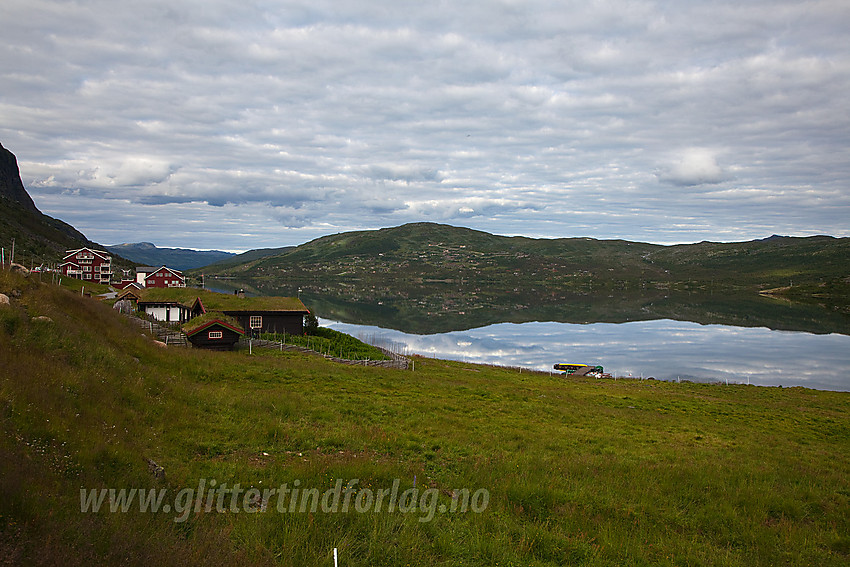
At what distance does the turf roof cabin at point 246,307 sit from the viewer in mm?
45875

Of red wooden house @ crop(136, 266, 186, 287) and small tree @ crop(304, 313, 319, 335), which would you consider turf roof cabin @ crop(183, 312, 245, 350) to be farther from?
red wooden house @ crop(136, 266, 186, 287)

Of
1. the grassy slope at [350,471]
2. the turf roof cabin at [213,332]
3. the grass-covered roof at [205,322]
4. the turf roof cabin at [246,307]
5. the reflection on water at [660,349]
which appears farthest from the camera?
the reflection on water at [660,349]

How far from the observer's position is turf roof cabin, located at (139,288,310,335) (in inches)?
1806

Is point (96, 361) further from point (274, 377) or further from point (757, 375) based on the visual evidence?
point (757, 375)

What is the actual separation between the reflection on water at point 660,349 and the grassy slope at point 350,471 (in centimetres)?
4147

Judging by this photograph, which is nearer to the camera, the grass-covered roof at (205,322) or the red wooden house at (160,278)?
the grass-covered roof at (205,322)

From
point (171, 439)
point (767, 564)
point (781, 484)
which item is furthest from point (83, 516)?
point (781, 484)

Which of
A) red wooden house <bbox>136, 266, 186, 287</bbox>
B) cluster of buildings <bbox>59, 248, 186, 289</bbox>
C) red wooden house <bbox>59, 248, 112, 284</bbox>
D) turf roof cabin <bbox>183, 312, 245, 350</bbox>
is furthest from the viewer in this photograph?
red wooden house <bbox>59, 248, 112, 284</bbox>

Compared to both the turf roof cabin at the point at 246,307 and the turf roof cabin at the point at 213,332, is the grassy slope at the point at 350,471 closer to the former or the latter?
the turf roof cabin at the point at 213,332

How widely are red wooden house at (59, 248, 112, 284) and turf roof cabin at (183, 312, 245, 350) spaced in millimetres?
69364

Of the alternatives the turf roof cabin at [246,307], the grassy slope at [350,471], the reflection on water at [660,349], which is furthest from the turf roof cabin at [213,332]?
the reflection on water at [660,349]

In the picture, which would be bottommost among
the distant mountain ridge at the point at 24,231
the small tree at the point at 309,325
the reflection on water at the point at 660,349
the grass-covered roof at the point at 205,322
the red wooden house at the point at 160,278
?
the reflection on water at the point at 660,349

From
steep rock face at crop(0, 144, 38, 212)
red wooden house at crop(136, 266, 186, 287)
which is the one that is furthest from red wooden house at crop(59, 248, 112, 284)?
steep rock face at crop(0, 144, 38, 212)

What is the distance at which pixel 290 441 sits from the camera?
1106cm
